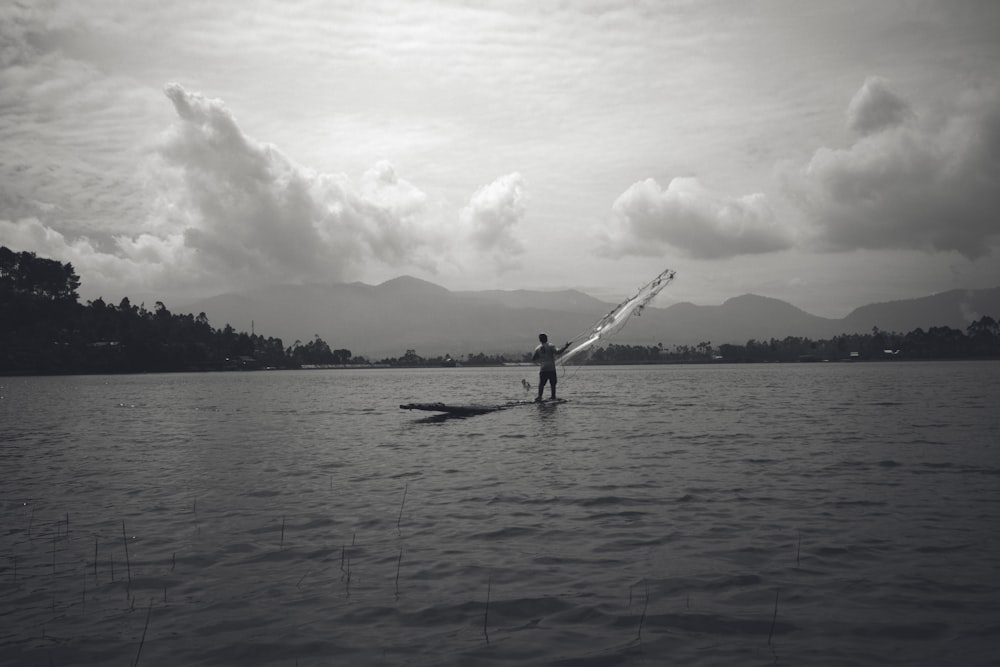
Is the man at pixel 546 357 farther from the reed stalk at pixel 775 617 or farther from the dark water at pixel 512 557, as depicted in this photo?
the reed stalk at pixel 775 617

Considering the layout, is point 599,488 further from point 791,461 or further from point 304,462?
point 304,462

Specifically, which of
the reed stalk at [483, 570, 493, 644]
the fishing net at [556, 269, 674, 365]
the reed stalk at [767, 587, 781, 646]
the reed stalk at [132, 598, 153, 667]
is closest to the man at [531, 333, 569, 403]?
the fishing net at [556, 269, 674, 365]

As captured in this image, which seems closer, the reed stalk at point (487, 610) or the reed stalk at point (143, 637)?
the reed stalk at point (143, 637)

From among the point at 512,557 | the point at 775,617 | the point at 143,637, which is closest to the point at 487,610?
the point at 512,557

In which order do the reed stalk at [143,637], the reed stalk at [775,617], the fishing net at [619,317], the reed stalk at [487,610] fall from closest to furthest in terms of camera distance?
the reed stalk at [143,637] < the reed stalk at [775,617] < the reed stalk at [487,610] < the fishing net at [619,317]

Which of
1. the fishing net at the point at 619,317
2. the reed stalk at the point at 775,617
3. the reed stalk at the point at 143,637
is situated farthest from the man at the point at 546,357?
the reed stalk at the point at 143,637

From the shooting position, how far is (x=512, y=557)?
34.7ft

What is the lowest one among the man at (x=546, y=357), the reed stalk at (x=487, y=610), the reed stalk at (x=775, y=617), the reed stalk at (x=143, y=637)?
the reed stalk at (x=143, y=637)

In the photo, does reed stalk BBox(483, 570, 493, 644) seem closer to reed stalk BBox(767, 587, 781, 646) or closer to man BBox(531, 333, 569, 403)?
reed stalk BBox(767, 587, 781, 646)

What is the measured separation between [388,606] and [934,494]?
12139 mm

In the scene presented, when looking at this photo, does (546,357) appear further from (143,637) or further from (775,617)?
(143,637)

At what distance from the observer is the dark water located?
754cm

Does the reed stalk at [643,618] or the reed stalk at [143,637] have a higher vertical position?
Answer: the reed stalk at [643,618]

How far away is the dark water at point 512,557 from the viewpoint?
7543 millimetres
